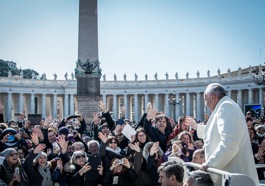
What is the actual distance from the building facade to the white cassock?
60839 millimetres

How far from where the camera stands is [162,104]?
7594 centimetres

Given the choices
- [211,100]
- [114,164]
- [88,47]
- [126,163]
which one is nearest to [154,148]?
[126,163]

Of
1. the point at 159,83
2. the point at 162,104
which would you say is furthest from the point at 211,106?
the point at 162,104

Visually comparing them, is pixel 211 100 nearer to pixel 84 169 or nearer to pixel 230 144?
pixel 230 144

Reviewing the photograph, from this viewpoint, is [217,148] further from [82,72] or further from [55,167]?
[82,72]

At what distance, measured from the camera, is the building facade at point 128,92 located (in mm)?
65500

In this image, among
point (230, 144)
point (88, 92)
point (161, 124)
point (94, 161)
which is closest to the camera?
point (230, 144)

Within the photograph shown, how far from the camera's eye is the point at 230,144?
4473mm

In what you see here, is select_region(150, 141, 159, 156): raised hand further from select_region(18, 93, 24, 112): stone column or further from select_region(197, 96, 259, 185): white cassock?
select_region(18, 93, 24, 112): stone column

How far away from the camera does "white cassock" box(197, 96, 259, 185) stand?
449 cm

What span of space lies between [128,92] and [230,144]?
219 ft

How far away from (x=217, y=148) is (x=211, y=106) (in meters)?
0.64

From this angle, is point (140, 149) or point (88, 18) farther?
point (88, 18)

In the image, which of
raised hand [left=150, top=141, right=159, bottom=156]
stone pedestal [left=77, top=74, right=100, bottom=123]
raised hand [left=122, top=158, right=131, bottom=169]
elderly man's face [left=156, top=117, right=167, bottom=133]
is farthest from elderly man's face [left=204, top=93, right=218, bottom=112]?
stone pedestal [left=77, top=74, right=100, bottom=123]
